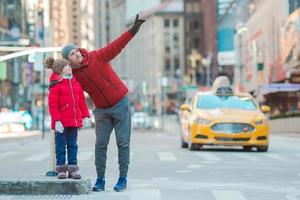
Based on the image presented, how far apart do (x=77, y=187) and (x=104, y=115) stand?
0.88 m

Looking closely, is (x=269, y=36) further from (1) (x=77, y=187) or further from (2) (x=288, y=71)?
(1) (x=77, y=187)

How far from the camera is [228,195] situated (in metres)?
10.2

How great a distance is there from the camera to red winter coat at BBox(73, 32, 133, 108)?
10.0 m

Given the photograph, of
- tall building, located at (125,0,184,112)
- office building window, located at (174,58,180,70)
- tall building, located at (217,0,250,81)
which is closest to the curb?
tall building, located at (217,0,250,81)

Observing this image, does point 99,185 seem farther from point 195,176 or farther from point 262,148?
point 262,148

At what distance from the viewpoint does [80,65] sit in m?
10.0

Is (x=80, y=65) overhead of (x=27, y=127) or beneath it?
overhead

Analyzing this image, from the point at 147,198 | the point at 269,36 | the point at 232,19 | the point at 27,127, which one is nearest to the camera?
the point at 147,198

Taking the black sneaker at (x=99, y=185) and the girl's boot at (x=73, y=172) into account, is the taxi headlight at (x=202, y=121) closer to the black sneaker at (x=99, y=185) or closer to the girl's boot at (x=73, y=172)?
the girl's boot at (x=73, y=172)

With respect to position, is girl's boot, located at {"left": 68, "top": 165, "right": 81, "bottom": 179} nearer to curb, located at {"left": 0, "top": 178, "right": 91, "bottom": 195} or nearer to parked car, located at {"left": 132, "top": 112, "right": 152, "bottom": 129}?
curb, located at {"left": 0, "top": 178, "right": 91, "bottom": 195}

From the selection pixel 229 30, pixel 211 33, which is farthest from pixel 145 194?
pixel 211 33

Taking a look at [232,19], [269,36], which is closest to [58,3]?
[232,19]

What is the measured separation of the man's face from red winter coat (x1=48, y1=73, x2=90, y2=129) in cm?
107

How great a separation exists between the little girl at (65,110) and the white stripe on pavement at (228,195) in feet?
5.66
